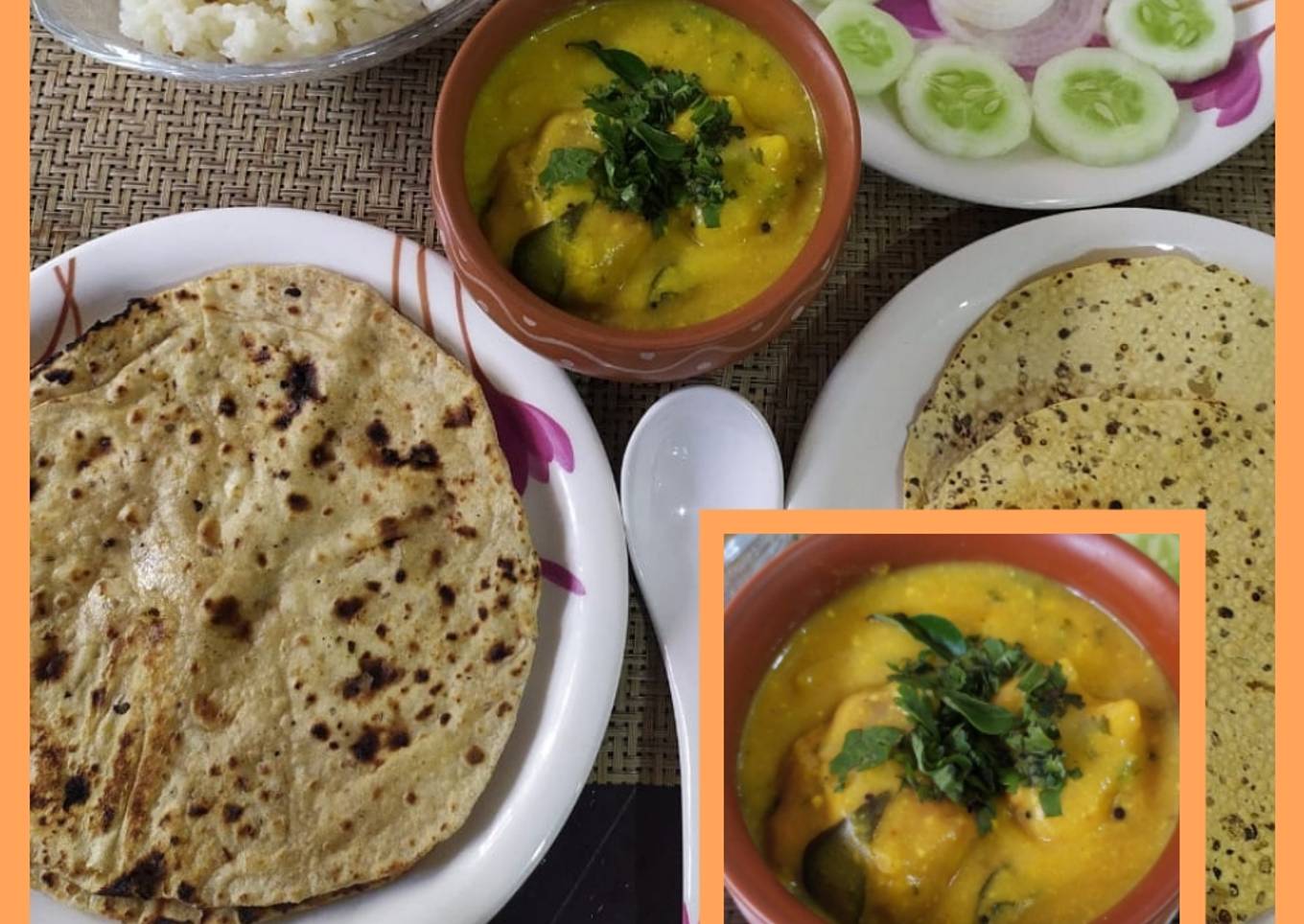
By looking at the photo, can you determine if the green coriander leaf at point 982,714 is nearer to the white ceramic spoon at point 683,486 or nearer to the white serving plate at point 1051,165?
the white ceramic spoon at point 683,486

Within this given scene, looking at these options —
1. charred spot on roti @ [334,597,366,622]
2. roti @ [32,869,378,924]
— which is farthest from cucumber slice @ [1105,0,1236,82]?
roti @ [32,869,378,924]

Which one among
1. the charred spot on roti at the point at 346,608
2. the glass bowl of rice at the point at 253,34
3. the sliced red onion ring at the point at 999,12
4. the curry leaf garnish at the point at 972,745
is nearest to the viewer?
the curry leaf garnish at the point at 972,745

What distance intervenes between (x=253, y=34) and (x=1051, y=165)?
1041mm

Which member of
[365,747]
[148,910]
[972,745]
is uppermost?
[972,745]

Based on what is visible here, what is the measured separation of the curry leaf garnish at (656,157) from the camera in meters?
1.18

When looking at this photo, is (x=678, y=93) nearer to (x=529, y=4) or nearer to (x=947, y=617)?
(x=529, y=4)

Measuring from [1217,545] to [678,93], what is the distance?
0.81 meters

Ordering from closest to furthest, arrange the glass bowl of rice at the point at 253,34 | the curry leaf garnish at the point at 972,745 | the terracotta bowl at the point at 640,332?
the curry leaf garnish at the point at 972,745
the terracotta bowl at the point at 640,332
the glass bowl of rice at the point at 253,34

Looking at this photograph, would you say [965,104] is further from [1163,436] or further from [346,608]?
[346,608]

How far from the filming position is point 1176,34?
A: 5.08 ft

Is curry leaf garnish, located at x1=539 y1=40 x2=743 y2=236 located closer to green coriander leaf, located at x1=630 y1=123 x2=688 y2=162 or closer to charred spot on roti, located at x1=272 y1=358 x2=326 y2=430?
green coriander leaf, located at x1=630 y1=123 x2=688 y2=162

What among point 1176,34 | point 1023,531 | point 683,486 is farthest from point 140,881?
point 1176,34

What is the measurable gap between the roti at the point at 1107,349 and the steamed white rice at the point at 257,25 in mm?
840

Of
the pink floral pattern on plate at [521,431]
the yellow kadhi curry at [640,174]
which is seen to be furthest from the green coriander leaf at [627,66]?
the pink floral pattern on plate at [521,431]
